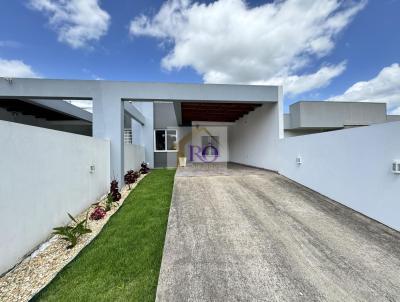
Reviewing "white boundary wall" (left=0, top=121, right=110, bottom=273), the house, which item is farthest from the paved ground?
"white boundary wall" (left=0, top=121, right=110, bottom=273)

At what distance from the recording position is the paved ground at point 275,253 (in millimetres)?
2342

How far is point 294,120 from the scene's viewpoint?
1053cm

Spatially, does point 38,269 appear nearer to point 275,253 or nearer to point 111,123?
point 275,253

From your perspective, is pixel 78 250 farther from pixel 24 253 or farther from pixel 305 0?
pixel 305 0

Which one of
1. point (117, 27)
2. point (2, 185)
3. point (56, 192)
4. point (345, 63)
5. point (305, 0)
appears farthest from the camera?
point (345, 63)

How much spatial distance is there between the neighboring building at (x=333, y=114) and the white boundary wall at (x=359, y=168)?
4192 mm

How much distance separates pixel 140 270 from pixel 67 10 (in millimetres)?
8375

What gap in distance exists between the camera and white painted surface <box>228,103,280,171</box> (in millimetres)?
8586

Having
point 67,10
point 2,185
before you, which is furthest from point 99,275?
point 67,10

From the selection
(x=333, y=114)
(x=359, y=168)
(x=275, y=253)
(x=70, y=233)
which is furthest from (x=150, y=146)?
(x=275, y=253)

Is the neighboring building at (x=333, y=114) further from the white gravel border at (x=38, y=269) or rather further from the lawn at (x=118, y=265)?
the white gravel border at (x=38, y=269)

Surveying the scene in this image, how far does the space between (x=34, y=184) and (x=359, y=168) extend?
6293mm

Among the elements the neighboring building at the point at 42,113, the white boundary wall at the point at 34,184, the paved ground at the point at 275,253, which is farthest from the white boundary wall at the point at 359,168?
the neighboring building at the point at 42,113

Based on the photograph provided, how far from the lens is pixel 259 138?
33.9 ft
